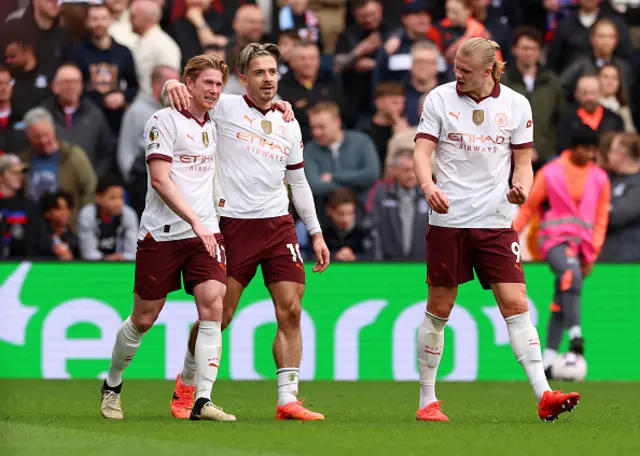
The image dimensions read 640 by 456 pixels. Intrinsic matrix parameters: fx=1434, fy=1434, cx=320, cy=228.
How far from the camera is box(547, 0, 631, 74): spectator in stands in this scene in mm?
17859

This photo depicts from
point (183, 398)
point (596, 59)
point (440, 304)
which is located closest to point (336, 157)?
point (596, 59)

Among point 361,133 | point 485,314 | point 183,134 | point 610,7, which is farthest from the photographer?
point 610,7

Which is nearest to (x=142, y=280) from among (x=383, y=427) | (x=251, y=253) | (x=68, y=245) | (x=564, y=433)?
(x=251, y=253)

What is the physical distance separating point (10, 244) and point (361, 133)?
4092 mm

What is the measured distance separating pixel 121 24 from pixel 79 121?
1801 mm

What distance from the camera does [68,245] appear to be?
15.4 metres

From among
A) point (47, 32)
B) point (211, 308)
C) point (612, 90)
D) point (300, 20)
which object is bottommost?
point (211, 308)

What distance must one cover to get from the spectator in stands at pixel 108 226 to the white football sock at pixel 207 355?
621cm

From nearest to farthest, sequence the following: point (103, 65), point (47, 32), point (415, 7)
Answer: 1. point (103, 65)
2. point (47, 32)
3. point (415, 7)

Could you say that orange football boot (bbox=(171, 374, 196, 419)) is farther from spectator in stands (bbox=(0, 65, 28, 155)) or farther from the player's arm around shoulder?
spectator in stands (bbox=(0, 65, 28, 155))

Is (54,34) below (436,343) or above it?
above

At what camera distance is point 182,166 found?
363 inches

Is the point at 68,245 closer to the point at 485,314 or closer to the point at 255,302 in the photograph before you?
the point at 255,302

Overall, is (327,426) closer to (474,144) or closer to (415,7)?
(474,144)
